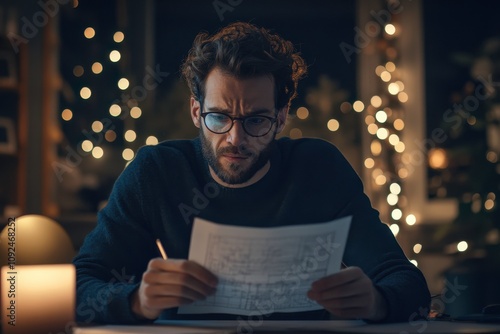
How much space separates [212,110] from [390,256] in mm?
522

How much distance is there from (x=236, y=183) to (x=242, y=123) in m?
0.16

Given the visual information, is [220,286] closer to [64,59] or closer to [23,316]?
[23,316]

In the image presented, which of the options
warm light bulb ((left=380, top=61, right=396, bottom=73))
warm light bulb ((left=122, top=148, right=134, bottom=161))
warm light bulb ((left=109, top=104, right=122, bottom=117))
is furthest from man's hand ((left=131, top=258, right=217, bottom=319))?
warm light bulb ((left=380, top=61, right=396, bottom=73))

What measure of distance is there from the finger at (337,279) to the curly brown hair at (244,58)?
0.60m

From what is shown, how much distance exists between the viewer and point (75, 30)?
14.4 ft

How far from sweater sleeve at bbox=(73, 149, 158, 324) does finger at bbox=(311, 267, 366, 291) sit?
14.2 inches

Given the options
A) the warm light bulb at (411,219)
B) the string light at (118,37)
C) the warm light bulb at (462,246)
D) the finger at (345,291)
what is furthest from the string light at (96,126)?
the finger at (345,291)

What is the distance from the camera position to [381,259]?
1749 millimetres

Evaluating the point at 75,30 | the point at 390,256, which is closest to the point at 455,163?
the point at 75,30

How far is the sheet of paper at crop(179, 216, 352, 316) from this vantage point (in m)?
1.29

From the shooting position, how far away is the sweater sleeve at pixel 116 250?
1500 mm

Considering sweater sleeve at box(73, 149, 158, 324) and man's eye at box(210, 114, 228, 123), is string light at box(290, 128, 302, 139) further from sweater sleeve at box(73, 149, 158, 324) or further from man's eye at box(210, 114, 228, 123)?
man's eye at box(210, 114, 228, 123)

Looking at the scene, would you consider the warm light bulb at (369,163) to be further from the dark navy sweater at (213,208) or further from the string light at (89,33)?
the dark navy sweater at (213,208)

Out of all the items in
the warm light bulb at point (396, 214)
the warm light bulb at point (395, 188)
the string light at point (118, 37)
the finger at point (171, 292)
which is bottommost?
the warm light bulb at point (396, 214)
